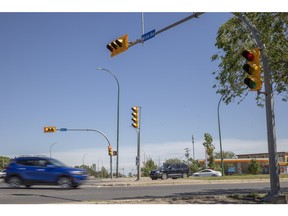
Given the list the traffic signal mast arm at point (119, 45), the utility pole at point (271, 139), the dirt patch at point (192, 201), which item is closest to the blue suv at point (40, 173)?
the traffic signal mast arm at point (119, 45)

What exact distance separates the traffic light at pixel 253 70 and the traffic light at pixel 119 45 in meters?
4.90

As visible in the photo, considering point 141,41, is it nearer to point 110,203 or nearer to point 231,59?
point 231,59

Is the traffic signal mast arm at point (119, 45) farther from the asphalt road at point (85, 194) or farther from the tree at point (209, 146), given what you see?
the tree at point (209, 146)

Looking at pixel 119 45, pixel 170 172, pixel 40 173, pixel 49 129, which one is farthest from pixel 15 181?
pixel 170 172

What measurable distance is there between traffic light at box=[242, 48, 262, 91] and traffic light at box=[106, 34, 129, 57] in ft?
16.1

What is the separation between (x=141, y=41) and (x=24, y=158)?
28.3 ft

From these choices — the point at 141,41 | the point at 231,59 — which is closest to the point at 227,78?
the point at 231,59

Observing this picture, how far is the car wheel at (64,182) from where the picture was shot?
18.3 meters

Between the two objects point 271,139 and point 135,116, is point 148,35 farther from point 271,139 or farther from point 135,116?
point 135,116

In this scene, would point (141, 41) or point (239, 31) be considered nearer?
point (141, 41)

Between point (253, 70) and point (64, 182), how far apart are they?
36.4 feet

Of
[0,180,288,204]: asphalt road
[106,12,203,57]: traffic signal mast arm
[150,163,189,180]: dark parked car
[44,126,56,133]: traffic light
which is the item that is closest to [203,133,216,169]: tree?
[150,163,189,180]: dark parked car

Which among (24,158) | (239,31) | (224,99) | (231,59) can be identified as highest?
(239,31)

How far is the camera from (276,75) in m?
15.6
